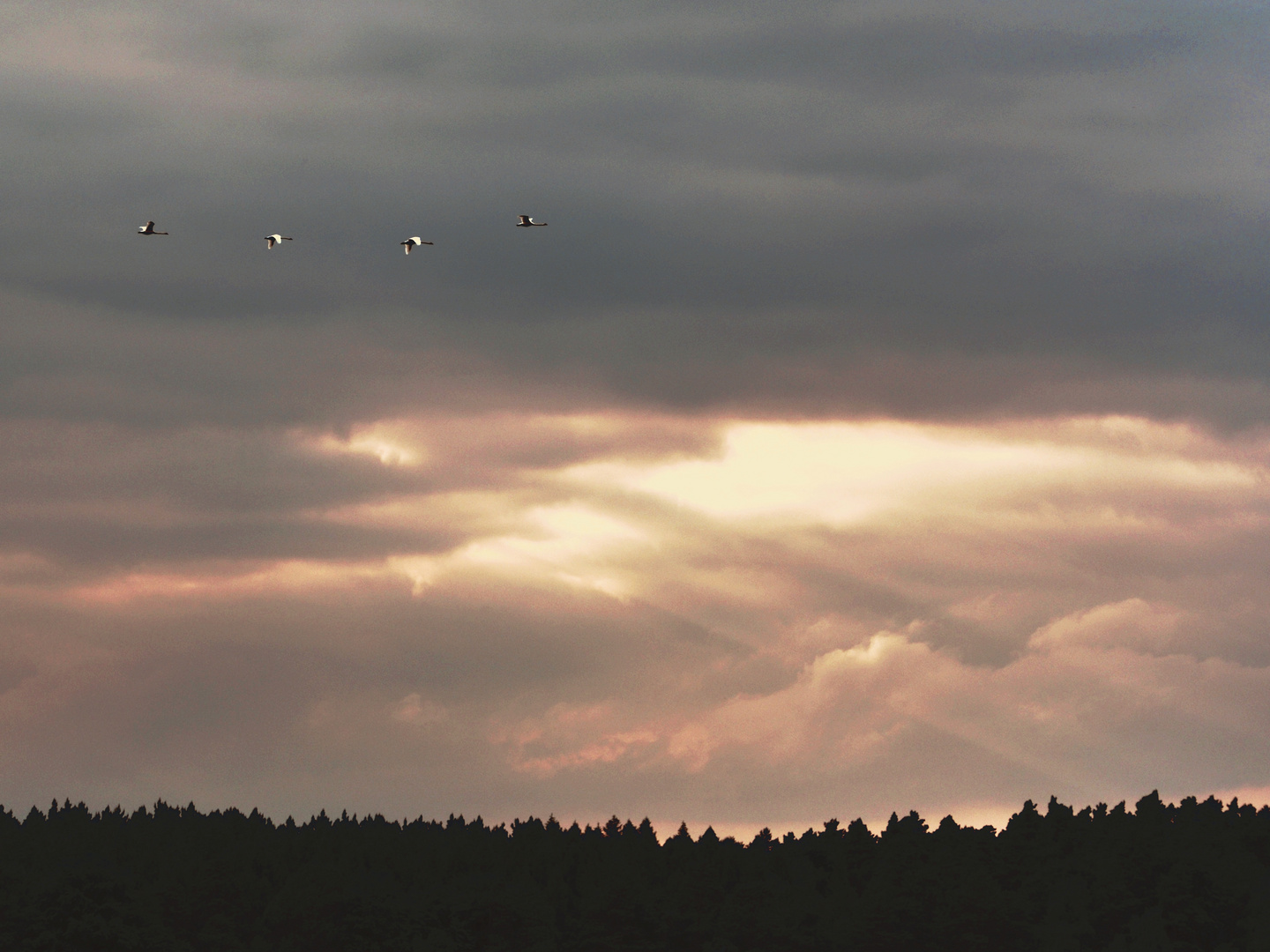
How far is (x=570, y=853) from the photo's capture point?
200 metres

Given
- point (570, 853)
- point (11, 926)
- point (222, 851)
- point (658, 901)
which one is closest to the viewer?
point (11, 926)

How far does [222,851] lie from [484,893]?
41.4 meters

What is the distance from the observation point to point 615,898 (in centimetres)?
17062

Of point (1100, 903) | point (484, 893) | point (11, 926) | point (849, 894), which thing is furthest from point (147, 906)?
point (1100, 903)

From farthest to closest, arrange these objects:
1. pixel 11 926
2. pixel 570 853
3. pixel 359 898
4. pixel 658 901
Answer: pixel 570 853
pixel 658 901
pixel 359 898
pixel 11 926

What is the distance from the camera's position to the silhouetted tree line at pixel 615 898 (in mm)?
150625

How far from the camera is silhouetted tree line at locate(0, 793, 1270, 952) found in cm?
15062

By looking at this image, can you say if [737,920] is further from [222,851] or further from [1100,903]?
[222,851]

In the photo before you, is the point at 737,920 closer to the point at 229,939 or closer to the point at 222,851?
the point at 229,939

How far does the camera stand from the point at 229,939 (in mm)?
156125

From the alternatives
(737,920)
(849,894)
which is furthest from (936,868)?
(737,920)

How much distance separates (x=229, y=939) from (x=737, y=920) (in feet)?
166

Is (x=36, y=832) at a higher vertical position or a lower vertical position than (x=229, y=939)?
higher

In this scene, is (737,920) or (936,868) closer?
(737,920)
